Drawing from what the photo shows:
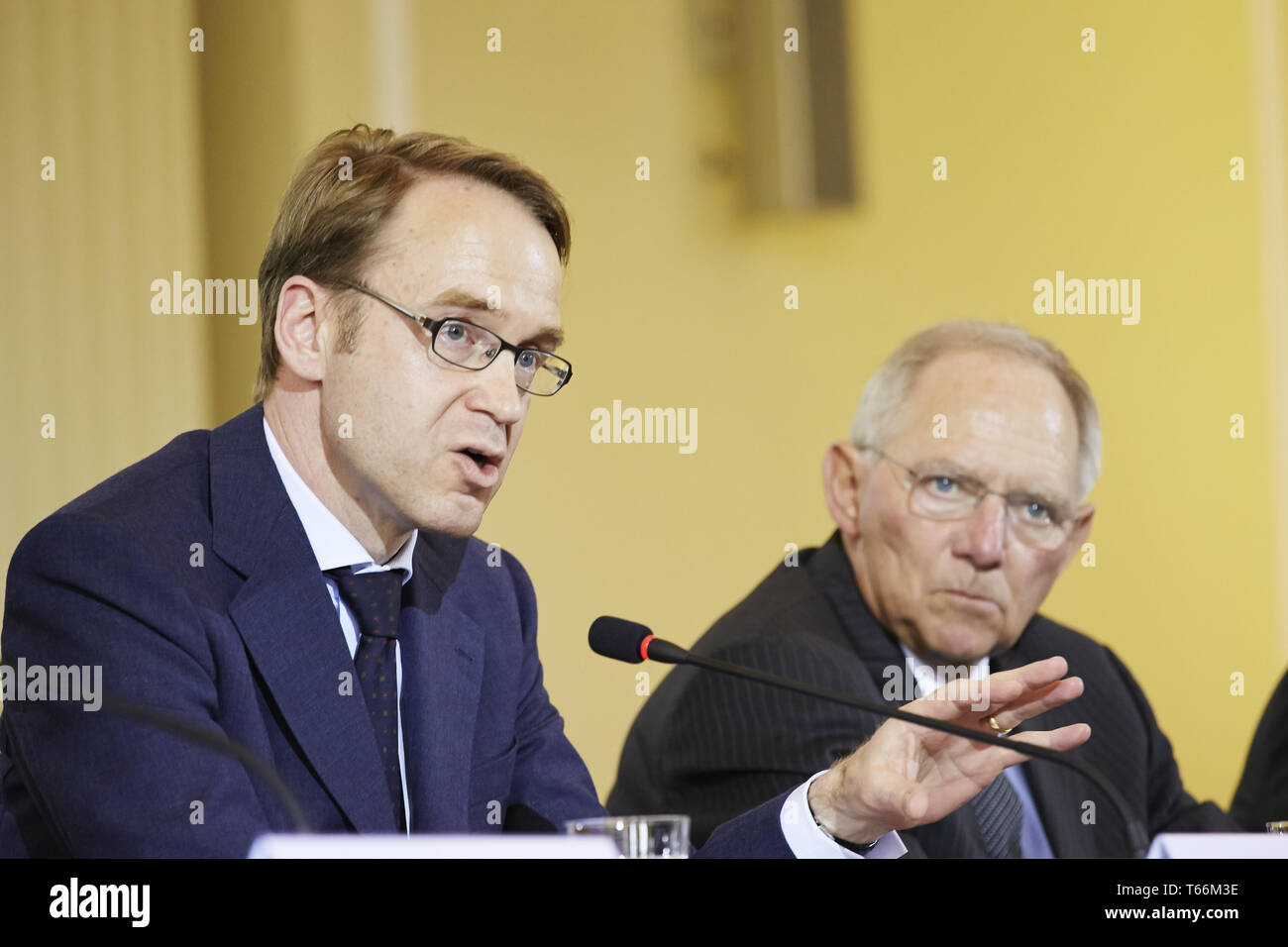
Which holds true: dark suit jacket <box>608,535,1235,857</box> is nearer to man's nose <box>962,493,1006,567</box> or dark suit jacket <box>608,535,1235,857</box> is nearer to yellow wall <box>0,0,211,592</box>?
man's nose <box>962,493,1006,567</box>

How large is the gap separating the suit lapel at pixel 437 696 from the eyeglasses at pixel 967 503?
948 mm

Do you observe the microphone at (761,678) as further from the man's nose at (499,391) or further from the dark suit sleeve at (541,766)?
the dark suit sleeve at (541,766)

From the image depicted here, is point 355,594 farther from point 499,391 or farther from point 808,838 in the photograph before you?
point 808,838

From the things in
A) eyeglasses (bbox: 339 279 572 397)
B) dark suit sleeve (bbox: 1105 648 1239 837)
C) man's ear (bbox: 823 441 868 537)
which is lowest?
dark suit sleeve (bbox: 1105 648 1239 837)

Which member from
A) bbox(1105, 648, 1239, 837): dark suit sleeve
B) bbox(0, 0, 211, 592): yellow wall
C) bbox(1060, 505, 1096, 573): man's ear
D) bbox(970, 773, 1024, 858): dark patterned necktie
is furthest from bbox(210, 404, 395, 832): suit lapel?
bbox(1105, 648, 1239, 837): dark suit sleeve

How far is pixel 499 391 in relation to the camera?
5.52 feet

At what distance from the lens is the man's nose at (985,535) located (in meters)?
2.41

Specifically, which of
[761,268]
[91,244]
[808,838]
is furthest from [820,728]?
[91,244]

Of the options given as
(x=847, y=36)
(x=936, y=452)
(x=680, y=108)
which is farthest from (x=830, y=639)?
(x=847, y=36)

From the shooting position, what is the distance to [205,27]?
9.68 ft

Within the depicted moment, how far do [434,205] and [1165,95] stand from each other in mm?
2610

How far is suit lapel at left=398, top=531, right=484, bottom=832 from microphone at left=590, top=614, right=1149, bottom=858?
0.29 m

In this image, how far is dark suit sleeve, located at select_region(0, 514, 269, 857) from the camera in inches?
52.0

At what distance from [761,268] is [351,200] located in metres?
1.72
